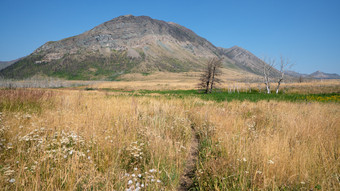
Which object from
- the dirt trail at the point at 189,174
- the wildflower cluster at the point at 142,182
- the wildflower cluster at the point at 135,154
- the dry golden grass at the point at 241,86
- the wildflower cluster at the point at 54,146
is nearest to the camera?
the wildflower cluster at the point at 142,182

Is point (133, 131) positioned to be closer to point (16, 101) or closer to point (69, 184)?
point (69, 184)

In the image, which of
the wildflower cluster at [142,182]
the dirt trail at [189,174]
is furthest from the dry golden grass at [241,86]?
the wildflower cluster at [142,182]

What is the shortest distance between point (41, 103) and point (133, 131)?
249 inches

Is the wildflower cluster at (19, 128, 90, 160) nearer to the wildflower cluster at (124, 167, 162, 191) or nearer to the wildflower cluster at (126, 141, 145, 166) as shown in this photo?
the wildflower cluster at (126, 141, 145, 166)

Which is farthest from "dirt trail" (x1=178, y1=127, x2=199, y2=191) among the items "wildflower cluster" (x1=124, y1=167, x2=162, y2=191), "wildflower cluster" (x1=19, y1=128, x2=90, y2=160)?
"wildflower cluster" (x1=19, y1=128, x2=90, y2=160)

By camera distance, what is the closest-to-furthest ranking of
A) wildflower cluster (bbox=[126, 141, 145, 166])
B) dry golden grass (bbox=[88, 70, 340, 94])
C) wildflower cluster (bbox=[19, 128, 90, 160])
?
wildflower cluster (bbox=[19, 128, 90, 160]) < wildflower cluster (bbox=[126, 141, 145, 166]) < dry golden grass (bbox=[88, 70, 340, 94])

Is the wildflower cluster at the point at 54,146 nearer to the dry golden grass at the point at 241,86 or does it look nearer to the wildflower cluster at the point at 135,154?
the wildflower cluster at the point at 135,154

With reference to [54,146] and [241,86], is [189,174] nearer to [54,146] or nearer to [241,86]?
→ [54,146]

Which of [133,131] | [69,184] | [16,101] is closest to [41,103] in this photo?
[16,101]

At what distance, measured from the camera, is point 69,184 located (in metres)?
2.27

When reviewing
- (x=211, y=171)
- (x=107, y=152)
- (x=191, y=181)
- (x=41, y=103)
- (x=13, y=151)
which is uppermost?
(x=41, y=103)

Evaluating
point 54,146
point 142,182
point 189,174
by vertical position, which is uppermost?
point 54,146

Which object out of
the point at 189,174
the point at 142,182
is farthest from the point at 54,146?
the point at 189,174

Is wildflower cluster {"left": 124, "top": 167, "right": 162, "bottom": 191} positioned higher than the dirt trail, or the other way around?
wildflower cluster {"left": 124, "top": 167, "right": 162, "bottom": 191}
